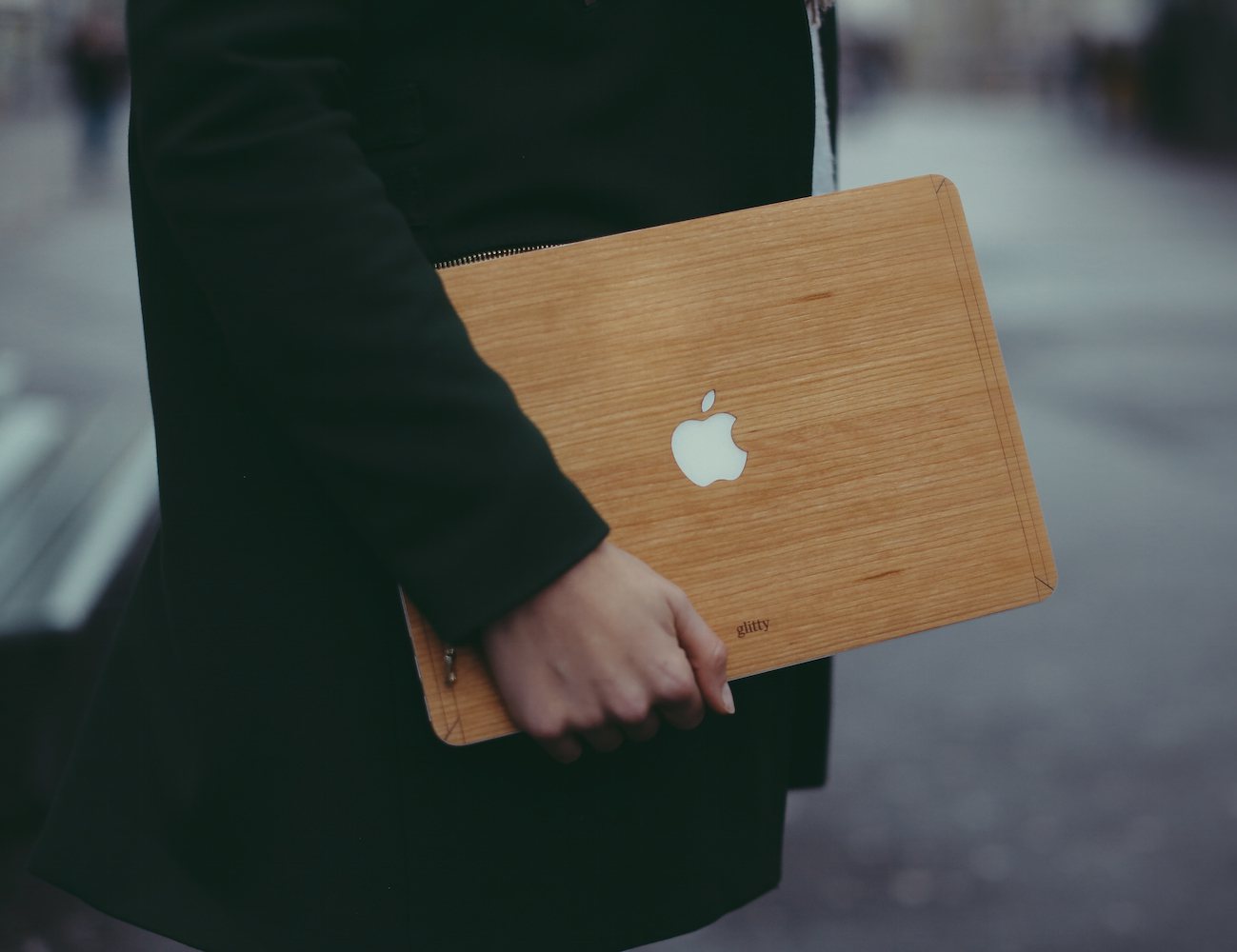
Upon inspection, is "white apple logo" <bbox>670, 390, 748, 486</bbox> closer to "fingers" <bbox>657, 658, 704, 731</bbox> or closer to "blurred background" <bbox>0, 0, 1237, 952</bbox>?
"fingers" <bbox>657, 658, 704, 731</bbox>

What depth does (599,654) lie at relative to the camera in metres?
0.87

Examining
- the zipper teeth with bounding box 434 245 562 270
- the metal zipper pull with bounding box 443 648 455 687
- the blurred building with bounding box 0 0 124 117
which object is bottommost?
the blurred building with bounding box 0 0 124 117

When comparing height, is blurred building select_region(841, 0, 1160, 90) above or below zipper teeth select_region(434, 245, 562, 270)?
below

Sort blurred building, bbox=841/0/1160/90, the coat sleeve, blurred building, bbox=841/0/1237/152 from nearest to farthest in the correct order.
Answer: the coat sleeve → blurred building, bbox=841/0/1237/152 → blurred building, bbox=841/0/1160/90

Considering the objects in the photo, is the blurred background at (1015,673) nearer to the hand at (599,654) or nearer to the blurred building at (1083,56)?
the hand at (599,654)

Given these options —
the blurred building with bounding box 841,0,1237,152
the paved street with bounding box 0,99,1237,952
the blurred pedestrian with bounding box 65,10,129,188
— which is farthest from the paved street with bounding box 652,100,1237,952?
the blurred building with bounding box 841,0,1237,152

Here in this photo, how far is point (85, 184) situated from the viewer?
15867mm

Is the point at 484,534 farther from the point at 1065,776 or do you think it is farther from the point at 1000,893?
the point at 1065,776

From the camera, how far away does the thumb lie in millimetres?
910

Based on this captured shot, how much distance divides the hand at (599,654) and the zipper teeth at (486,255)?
0.81 ft

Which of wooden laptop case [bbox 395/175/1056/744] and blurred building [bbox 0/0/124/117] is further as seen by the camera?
blurred building [bbox 0/0/124/117]

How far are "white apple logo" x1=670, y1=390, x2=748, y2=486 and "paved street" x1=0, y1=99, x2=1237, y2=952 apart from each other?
6.75 feet

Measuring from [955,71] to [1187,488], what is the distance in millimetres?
75161

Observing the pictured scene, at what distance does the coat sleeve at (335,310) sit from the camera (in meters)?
0.85
